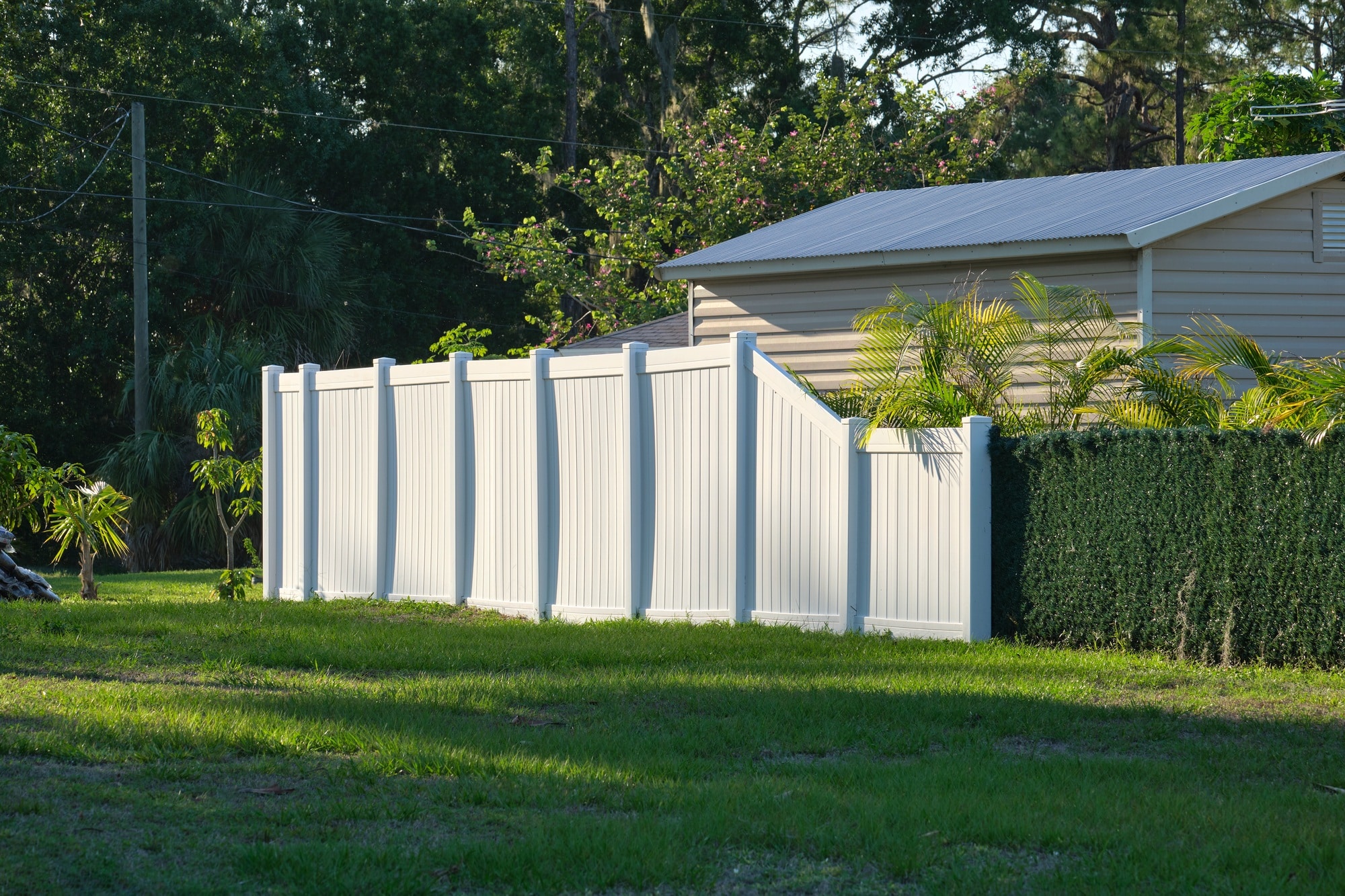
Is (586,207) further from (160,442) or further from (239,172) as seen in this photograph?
(160,442)

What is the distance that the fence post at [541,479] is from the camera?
40.4 feet

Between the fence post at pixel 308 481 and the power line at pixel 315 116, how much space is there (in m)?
19.4

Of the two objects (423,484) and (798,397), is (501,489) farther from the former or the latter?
(798,397)

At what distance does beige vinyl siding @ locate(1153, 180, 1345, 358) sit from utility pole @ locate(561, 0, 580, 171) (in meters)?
23.3

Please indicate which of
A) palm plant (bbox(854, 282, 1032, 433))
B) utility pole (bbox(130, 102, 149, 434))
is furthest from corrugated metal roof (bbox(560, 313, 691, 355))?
utility pole (bbox(130, 102, 149, 434))

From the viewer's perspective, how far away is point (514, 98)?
36.9 metres

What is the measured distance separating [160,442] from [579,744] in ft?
64.2

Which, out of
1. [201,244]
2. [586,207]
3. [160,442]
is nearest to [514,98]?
[586,207]

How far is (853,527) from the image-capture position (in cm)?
1059

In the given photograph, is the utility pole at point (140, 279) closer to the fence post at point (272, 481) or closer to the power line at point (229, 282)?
the power line at point (229, 282)

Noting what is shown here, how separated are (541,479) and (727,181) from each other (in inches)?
573

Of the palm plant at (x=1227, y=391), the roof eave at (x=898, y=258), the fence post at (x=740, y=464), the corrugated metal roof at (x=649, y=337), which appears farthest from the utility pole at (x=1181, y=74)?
the fence post at (x=740, y=464)

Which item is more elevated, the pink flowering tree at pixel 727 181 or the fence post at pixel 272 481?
the pink flowering tree at pixel 727 181

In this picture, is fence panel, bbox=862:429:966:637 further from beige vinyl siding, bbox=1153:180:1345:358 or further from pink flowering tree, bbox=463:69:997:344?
pink flowering tree, bbox=463:69:997:344
